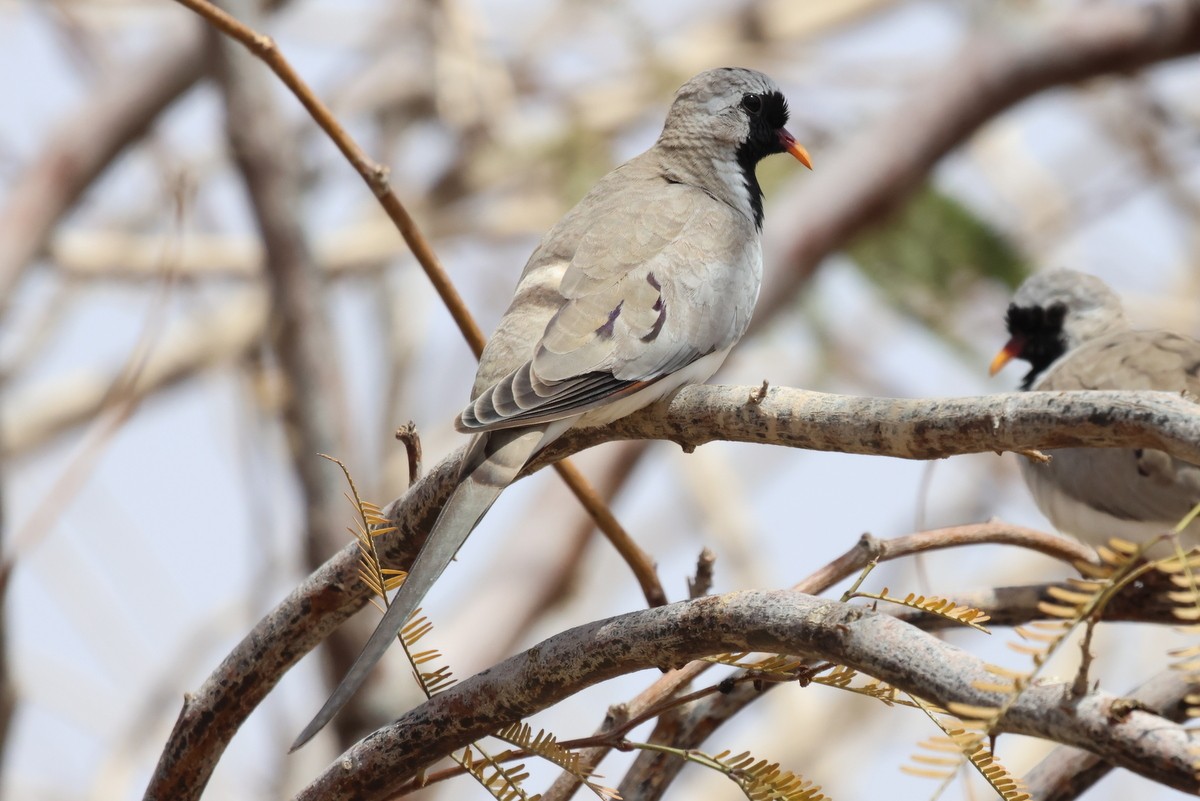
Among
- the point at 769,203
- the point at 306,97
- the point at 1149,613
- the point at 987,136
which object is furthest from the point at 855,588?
the point at 987,136

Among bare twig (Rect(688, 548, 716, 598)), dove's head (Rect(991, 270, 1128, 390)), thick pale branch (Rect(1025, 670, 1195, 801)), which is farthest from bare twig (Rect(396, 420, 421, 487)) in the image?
dove's head (Rect(991, 270, 1128, 390))

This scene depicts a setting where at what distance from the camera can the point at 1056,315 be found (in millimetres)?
5141

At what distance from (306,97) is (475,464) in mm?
697

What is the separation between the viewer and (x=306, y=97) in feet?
7.53

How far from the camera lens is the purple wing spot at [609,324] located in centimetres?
290

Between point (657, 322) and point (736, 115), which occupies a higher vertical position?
point (736, 115)

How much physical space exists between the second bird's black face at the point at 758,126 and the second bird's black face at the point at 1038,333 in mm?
1739

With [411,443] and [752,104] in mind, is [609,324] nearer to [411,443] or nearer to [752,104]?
[411,443]

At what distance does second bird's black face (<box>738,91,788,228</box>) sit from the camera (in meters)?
3.78

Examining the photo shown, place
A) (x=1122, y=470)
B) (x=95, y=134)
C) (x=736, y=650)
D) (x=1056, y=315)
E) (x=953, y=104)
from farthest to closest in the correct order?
1. (x=953, y=104)
2. (x=95, y=134)
3. (x=1056, y=315)
4. (x=1122, y=470)
5. (x=736, y=650)

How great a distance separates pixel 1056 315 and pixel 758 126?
6.30ft

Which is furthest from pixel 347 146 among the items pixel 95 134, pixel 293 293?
pixel 95 134

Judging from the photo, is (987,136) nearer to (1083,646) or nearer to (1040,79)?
(1040,79)

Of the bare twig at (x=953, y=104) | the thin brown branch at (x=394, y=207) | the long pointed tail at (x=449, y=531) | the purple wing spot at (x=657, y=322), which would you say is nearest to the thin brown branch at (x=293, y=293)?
the bare twig at (x=953, y=104)
